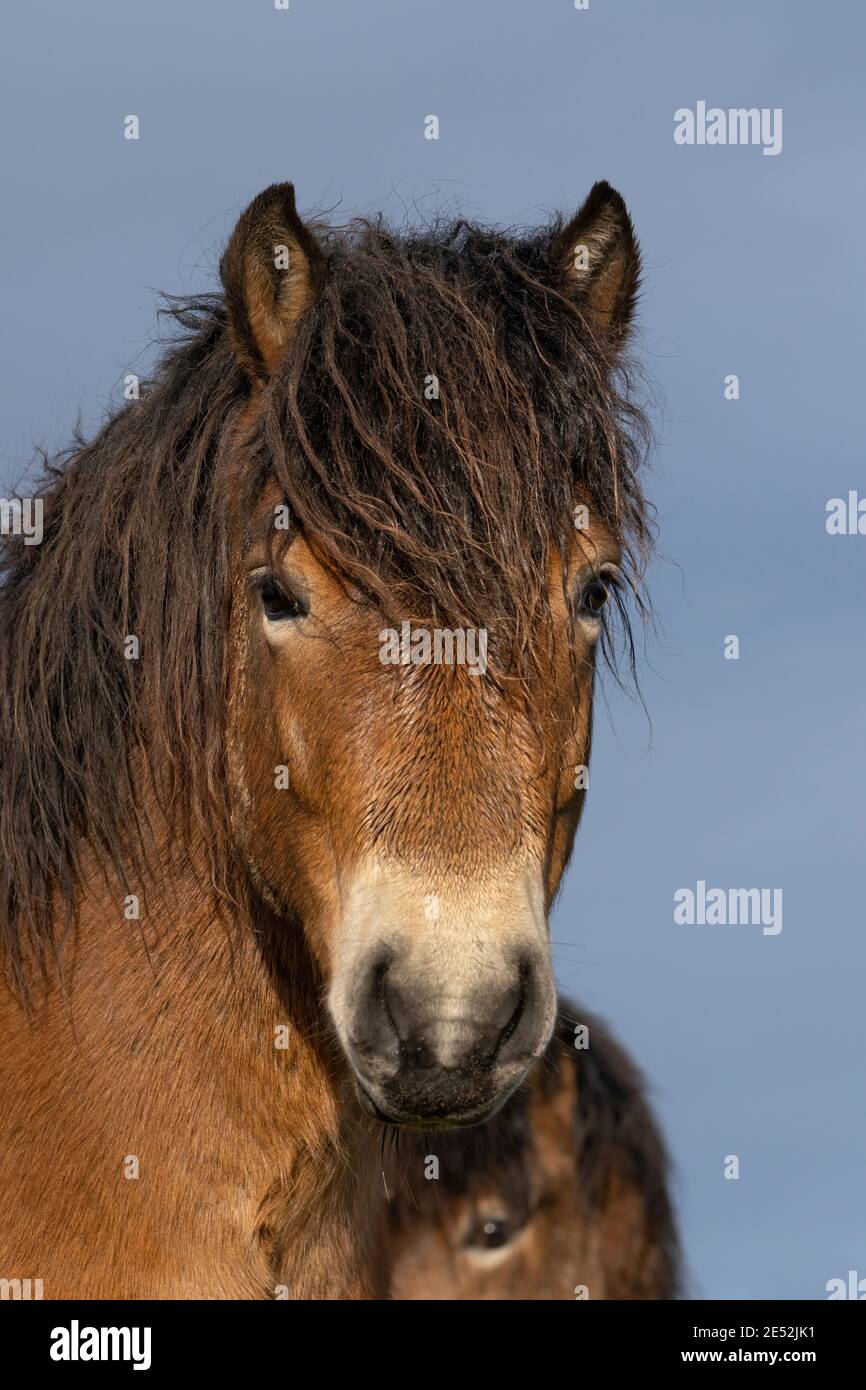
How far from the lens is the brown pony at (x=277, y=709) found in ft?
16.8

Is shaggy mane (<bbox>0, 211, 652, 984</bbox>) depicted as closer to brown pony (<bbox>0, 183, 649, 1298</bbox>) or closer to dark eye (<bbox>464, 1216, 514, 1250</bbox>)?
brown pony (<bbox>0, 183, 649, 1298</bbox>)

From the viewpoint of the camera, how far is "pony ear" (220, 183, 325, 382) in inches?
219

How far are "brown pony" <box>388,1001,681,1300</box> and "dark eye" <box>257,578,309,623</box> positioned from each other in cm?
472

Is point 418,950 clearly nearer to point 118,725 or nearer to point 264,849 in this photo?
point 264,849

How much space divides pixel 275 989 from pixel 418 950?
1213 millimetres

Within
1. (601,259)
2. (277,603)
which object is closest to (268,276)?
(277,603)

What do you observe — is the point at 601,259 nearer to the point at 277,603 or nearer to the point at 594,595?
the point at 594,595

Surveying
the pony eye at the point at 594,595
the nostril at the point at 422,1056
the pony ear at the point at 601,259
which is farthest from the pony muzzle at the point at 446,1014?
the pony ear at the point at 601,259

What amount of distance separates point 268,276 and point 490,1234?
20.8ft

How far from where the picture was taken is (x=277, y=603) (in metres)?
5.36

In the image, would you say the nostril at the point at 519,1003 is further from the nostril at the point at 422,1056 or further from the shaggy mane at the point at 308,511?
the shaggy mane at the point at 308,511

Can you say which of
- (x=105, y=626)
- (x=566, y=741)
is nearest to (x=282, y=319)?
(x=105, y=626)

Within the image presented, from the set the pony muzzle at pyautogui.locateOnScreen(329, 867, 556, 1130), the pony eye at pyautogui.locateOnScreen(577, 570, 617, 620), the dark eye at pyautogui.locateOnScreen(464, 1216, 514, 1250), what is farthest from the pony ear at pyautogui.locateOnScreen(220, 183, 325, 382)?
the dark eye at pyautogui.locateOnScreen(464, 1216, 514, 1250)
